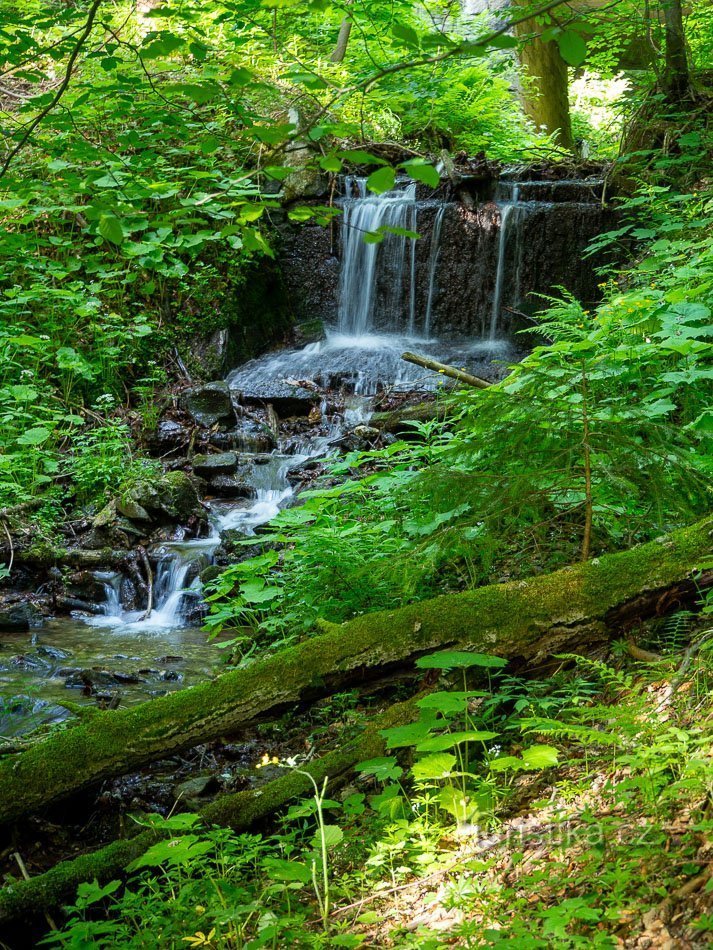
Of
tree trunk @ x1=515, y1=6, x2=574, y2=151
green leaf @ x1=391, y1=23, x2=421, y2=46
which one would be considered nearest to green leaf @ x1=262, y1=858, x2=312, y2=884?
green leaf @ x1=391, y1=23, x2=421, y2=46

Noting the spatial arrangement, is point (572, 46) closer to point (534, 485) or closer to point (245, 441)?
point (534, 485)

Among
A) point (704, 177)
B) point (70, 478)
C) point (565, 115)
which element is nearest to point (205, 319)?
point (70, 478)

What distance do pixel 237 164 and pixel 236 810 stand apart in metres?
9.10

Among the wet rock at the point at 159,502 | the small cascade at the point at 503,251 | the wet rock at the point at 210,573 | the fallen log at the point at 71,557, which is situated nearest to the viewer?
the wet rock at the point at 210,573

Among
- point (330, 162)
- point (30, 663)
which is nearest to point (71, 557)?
point (30, 663)

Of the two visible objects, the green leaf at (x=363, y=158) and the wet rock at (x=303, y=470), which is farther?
the wet rock at (x=303, y=470)

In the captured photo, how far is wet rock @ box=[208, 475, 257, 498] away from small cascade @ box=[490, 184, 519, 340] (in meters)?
4.86

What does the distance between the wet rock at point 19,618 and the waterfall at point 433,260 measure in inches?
281

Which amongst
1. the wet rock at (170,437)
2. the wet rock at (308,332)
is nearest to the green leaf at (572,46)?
the wet rock at (170,437)

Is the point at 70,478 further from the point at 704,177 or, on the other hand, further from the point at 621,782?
the point at 704,177

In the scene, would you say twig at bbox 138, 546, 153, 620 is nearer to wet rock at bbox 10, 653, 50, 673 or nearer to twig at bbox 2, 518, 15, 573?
twig at bbox 2, 518, 15, 573

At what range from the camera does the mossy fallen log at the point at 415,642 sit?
2.64 meters

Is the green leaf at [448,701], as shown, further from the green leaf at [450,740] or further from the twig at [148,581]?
the twig at [148,581]

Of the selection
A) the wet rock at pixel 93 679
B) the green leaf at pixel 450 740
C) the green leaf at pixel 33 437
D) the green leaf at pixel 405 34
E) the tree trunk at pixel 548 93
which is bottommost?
the wet rock at pixel 93 679
